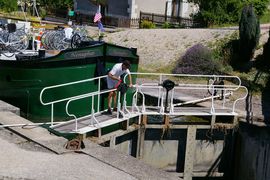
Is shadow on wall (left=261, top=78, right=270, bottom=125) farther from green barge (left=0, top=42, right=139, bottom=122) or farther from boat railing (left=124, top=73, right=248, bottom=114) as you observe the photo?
green barge (left=0, top=42, right=139, bottom=122)

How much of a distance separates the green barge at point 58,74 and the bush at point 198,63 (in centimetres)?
727

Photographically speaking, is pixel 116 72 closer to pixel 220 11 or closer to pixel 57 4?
pixel 220 11

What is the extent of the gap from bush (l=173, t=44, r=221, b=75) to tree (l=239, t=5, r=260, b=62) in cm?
157

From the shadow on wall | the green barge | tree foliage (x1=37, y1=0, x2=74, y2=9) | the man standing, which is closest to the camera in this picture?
the man standing

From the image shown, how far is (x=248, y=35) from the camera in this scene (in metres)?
21.9

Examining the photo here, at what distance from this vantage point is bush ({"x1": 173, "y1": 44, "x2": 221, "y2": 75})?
20.7m

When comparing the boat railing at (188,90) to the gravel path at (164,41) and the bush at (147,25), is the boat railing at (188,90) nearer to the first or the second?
the gravel path at (164,41)

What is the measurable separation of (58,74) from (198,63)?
8948 mm

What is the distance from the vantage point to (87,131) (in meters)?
11.3

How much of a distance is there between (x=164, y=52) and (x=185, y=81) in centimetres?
525

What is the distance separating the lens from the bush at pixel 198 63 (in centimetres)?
2067

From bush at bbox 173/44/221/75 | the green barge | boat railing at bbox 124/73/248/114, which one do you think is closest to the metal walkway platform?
boat railing at bbox 124/73/248/114

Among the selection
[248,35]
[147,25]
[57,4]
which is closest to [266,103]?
[248,35]

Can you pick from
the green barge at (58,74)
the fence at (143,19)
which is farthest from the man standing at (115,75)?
the fence at (143,19)
